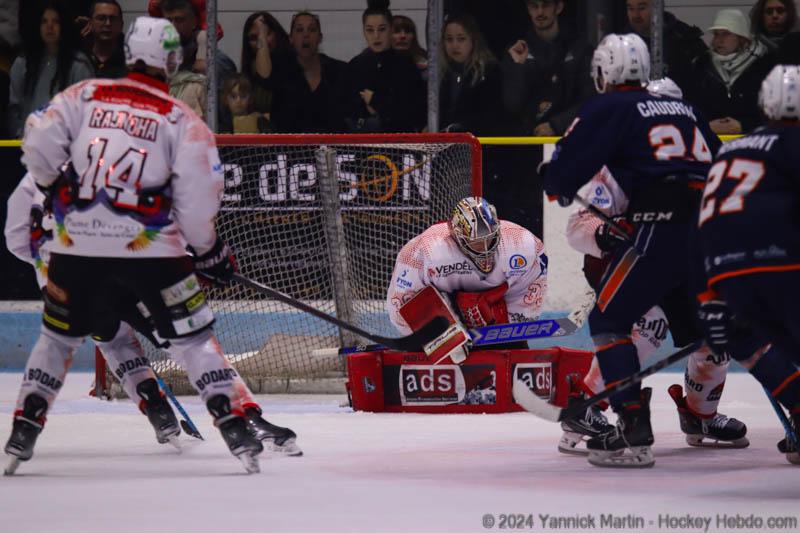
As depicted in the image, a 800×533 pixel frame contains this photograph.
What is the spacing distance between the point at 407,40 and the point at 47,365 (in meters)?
3.85

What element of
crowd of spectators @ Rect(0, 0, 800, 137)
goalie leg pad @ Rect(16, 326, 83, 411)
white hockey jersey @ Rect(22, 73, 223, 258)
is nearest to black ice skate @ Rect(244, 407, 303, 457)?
goalie leg pad @ Rect(16, 326, 83, 411)

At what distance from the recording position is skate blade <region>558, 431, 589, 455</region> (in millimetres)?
4609

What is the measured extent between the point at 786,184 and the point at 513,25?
13.1 ft

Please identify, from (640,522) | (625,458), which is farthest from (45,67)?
(640,522)

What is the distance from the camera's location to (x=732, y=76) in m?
7.25

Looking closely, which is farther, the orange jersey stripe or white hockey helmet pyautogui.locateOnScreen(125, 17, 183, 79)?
the orange jersey stripe

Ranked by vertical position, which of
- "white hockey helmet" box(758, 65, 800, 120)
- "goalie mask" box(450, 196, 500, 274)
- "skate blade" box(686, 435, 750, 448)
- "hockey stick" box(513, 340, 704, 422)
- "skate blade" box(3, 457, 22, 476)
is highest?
"white hockey helmet" box(758, 65, 800, 120)

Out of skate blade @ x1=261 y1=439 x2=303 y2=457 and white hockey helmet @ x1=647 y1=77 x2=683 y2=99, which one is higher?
white hockey helmet @ x1=647 y1=77 x2=683 y2=99

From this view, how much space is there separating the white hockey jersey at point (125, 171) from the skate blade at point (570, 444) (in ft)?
4.57

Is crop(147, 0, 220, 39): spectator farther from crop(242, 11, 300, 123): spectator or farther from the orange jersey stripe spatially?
the orange jersey stripe

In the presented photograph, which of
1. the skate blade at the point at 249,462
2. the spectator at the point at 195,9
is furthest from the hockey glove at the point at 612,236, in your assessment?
the spectator at the point at 195,9

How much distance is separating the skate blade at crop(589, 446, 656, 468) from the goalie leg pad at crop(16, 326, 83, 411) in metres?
1.52

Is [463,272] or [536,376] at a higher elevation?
[463,272]

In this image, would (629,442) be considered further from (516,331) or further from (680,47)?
(680,47)
